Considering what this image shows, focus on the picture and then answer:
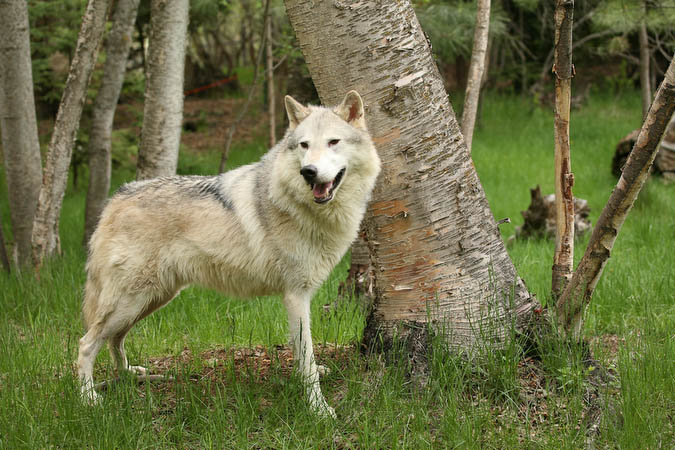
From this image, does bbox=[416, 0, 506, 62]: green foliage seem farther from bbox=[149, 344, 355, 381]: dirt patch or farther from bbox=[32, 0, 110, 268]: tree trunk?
bbox=[149, 344, 355, 381]: dirt patch

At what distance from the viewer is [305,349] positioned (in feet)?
12.2

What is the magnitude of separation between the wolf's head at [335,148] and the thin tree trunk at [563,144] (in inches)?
48.3

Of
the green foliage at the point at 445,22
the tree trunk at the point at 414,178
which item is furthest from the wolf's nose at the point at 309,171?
the green foliage at the point at 445,22

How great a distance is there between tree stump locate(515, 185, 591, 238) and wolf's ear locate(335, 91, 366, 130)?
5262 mm

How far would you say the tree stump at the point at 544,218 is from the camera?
8.30 m

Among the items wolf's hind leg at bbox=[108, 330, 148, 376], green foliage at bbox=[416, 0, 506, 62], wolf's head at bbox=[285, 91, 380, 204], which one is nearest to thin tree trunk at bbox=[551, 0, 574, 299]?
wolf's head at bbox=[285, 91, 380, 204]

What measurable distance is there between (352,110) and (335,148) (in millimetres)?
258

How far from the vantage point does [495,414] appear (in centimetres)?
344

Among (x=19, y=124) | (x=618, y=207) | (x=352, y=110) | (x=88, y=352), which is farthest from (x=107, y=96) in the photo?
(x=618, y=207)

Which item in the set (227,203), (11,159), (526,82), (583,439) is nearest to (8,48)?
(11,159)

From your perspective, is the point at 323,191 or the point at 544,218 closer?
the point at 323,191

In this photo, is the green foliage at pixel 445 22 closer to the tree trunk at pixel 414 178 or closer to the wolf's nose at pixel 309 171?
the tree trunk at pixel 414 178

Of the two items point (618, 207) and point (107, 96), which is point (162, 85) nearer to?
point (107, 96)

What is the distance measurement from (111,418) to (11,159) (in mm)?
5336
